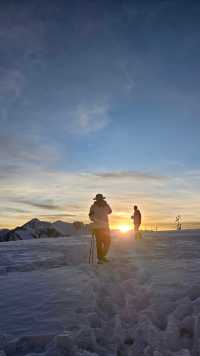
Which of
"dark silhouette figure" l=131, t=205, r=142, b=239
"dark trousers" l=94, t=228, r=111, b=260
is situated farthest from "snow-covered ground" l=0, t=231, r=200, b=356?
"dark silhouette figure" l=131, t=205, r=142, b=239

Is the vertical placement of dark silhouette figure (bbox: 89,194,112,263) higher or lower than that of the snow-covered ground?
higher

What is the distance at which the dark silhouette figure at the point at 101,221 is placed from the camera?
1365 cm

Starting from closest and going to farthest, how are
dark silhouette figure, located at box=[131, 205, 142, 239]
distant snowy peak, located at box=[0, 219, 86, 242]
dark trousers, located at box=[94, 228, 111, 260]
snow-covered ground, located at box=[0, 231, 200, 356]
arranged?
snow-covered ground, located at box=[0, 231, 200, 356], dark trousers, located at box=[94, 228, 111, 260], dark silhouette figure, located at box=[131, 205, 142, 239], distant snowy peak, located at box=[0, 219, 86, 242]

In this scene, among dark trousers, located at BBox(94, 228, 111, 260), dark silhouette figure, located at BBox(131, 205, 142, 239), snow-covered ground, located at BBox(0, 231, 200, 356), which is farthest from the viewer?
dark silhouette figure, located at BBox(131, 205, 142, 239)

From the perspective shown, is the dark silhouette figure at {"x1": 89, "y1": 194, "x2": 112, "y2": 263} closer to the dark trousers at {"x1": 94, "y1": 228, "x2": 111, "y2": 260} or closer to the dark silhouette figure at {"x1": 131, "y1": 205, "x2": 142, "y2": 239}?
the dark trousers at {"x1": 94, "y1": 228, "x2": 111, "y2": 260}

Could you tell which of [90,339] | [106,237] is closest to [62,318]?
[90,339]

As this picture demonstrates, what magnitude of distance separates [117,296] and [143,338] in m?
2.39

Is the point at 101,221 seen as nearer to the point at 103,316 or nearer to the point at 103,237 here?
the point at 103,237

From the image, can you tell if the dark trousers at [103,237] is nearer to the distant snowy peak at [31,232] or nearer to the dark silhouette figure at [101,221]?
the dark silhouette figure at [101,221]

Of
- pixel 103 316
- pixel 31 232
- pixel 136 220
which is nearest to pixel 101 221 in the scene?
pixel 103 316

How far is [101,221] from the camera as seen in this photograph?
45.1ft

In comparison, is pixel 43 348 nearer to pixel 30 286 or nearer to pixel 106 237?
pixel 30 286

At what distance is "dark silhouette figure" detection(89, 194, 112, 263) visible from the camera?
13.6m

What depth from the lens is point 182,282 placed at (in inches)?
269
